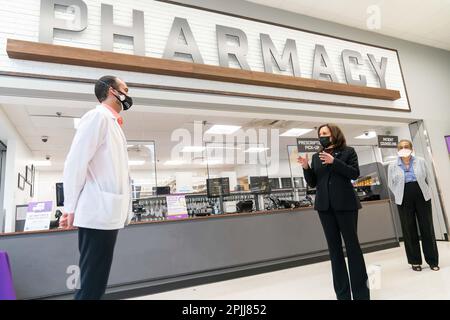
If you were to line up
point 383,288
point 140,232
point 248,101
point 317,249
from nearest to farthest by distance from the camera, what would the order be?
point 383,288, point 140,232, point 248,101, point 317,249

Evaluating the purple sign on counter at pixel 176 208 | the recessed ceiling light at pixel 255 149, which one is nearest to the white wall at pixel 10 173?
the purple sign on counter at pixel 176 208

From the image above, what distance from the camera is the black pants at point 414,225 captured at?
308cm

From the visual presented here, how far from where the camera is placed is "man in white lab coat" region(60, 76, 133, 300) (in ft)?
4.19

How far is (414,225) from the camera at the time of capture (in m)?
3.18

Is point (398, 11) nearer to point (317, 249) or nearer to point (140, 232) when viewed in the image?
point (317, 249)

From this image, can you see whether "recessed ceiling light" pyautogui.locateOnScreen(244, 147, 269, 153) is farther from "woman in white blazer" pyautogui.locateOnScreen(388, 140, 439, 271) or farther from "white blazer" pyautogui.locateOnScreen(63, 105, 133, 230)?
"white blazer" pyautogui.locateOnScreen(63, 105, 133, 230)

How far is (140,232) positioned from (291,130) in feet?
17.5

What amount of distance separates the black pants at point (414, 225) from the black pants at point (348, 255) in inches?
60.2

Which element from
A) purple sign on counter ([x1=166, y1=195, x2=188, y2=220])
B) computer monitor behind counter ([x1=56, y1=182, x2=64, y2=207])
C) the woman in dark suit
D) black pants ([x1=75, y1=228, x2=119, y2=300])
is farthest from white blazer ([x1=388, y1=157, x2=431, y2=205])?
computer monitor behind counter ([x1=56, y1=182, x2=64, y2=207])

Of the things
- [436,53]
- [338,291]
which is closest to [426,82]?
[436,53]

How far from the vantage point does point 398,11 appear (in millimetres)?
4605

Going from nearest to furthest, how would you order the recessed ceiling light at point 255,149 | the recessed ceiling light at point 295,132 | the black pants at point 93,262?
the black pants at point 93,262, the recessed ceiling light at point 295,132, the recessed ceiling light at point 255,149

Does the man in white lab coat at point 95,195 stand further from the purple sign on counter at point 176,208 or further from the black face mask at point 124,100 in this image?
the purple sign on counter at point 176,208

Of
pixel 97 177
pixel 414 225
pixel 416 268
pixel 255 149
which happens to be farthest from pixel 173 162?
pixel 97 177
